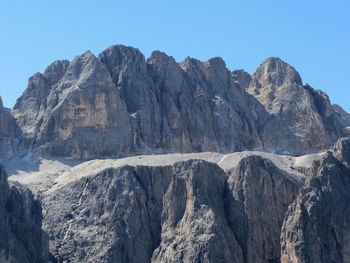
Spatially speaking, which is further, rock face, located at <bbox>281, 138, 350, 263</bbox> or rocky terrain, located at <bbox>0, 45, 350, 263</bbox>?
rocky terrain, located at <bbox>0, 45, 350, 263</bbox>

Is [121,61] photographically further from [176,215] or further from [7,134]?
[176,215]

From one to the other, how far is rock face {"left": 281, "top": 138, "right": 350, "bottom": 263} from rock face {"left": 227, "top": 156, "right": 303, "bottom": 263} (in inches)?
132

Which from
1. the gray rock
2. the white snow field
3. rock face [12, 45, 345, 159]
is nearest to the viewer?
the gray rock

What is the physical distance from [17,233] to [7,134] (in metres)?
39.6

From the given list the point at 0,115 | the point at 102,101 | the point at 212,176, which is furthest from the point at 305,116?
the point at 212,176

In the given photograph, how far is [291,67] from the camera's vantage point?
115 m

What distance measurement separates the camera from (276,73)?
116062mm

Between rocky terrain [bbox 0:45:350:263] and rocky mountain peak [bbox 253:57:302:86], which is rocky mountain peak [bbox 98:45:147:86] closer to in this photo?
rocky terrain [bbox 0:45:350:263]

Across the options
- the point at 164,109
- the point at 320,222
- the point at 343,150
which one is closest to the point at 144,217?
the point at 320,222

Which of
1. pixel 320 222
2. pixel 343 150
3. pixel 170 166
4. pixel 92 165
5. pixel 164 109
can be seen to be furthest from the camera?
pixel 164 109

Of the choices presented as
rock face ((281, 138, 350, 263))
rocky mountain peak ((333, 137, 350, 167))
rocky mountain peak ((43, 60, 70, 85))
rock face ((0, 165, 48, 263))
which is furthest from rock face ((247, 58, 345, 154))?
rock face ((0, 165, 48, 263))

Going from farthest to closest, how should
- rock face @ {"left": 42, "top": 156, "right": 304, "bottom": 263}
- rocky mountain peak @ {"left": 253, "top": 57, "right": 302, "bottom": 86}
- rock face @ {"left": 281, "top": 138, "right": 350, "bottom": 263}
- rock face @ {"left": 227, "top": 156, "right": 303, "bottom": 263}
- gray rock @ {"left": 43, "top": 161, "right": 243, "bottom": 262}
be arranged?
1. rocky mountain peak @ {"left": 253, "top": 57, "right": 302, "bottom": 86}
2. rock face @ {"left": 227, "top": 156, "right": 303, "bottom": 263}
3. rock face @ {"left": 42, "top": 156, "right": 304, "bottom": 263}
4. gray rock @ {"left": 43, "top": 161, "right": 243, "bottom": 262}
5. rock face @ {"left": 281, "top": 138, "right": 350, "bottom": 263}

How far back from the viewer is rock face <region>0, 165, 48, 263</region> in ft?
166

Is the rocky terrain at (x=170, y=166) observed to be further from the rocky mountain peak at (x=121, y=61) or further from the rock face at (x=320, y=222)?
the rocky mountain peak at (x=121, y=61)
